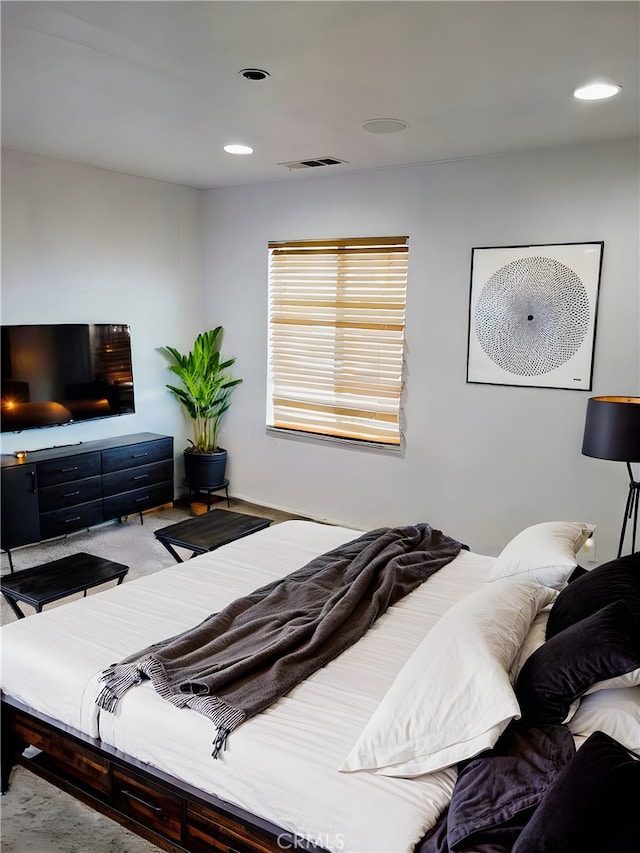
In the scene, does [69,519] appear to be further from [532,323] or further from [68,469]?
[532,323]

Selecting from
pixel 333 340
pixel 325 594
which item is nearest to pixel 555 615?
pixel 325 594

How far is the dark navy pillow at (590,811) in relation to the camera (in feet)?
3.99

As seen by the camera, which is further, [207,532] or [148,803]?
[207,532]

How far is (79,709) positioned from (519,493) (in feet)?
10.1

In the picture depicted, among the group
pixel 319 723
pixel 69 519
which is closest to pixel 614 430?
pixel 319 723

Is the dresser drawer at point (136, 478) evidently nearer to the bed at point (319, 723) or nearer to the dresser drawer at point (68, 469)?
the dresser drawer at point (68, 469)

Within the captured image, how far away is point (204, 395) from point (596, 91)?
140 inches

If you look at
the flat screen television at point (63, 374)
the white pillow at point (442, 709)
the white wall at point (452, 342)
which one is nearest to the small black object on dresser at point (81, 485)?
the flat screen television at point (63, 374)

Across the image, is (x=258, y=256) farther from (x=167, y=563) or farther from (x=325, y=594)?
(x=325, y=594)

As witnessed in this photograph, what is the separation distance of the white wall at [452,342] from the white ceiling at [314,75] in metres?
0.33

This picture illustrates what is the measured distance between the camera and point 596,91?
2.87m

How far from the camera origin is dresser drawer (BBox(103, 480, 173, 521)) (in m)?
4.75

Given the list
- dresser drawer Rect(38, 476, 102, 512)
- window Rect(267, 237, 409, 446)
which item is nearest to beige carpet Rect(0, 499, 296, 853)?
dresser drawer Rect(38, 476, 102, 512)

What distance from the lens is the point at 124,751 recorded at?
6.27 ft
